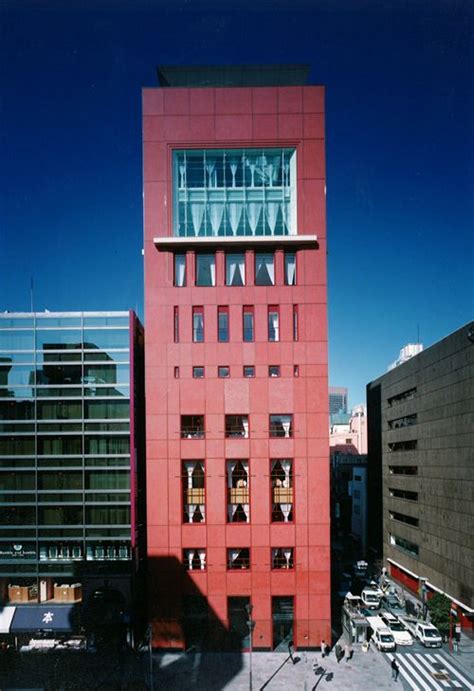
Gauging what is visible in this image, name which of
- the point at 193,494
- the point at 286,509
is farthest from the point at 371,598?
the point at 193,494

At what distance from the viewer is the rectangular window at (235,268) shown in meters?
43.2

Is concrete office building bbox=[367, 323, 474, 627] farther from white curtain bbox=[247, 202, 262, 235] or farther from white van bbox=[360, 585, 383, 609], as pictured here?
white curtain bbox=[247, 202, 262, 235]

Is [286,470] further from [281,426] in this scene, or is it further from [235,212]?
[235,212]

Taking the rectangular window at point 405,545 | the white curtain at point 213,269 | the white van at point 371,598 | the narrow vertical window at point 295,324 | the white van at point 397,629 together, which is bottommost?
the white van at point 371,598

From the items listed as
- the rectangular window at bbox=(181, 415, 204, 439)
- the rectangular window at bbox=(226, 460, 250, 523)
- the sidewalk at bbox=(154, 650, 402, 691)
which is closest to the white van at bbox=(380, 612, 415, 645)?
the sidewalk at bbox=(154, 650, 402, 691)

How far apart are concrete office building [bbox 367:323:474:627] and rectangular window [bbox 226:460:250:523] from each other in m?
19.7

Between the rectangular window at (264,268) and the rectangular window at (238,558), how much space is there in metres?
21.6

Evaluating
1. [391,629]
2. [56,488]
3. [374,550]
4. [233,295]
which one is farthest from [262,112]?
[374,550]

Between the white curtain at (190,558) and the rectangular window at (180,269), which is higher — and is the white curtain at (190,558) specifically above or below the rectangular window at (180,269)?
below

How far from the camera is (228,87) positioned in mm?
42750

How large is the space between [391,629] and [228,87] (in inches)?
1897

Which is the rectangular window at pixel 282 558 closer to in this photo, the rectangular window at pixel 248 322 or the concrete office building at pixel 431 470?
the concrete office building at pixel 431 470

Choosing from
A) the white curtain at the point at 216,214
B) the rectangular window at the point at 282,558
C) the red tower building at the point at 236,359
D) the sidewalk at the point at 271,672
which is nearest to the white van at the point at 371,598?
the sidewalk at the point at 271,672

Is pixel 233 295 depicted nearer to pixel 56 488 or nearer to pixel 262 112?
pixel 262 112
